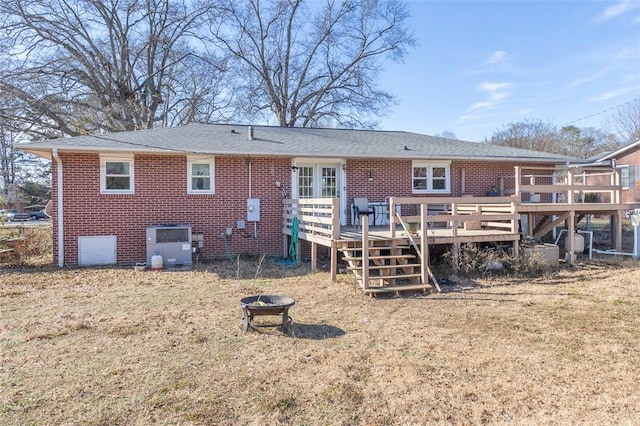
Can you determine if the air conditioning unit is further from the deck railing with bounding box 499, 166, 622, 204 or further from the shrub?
the deck railing with bounding box 499, 166, 622, 204

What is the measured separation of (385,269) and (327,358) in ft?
12.6

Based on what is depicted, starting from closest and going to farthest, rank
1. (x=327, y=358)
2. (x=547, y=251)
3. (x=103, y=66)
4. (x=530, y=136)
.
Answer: (x=327, y=358)
(x=547, y=251)
(x=103, y=66)
(x=530, y=136)

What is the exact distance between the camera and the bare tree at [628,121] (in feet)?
108

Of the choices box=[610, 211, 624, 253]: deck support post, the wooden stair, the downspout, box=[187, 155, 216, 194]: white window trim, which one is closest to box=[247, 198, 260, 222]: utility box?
box=[187, 155, 216, 194]: white window trim

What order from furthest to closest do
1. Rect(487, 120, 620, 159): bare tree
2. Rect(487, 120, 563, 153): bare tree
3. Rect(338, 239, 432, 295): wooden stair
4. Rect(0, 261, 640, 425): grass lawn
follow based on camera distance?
Rect(487, 120, 620, 159): bare tree
Rect(487, 120, 563, 153): bare tree
Rect(338, 239, 432, 295): wooden stair
Rect(0, 261, 640, 425): grass lawn

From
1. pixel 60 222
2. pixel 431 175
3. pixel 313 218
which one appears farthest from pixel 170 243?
pixel 431 175

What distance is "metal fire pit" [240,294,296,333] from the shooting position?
509cm

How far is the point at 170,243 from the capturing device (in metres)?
10.1

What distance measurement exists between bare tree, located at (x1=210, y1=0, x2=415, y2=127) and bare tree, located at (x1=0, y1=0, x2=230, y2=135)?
313cm

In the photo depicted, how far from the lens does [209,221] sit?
36.4 ft

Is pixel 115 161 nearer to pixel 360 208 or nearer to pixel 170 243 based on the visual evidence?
pixel 170 243

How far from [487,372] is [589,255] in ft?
29.8

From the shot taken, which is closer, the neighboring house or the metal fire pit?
the metal fire pit

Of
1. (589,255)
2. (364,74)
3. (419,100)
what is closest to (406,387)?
(589,255)
